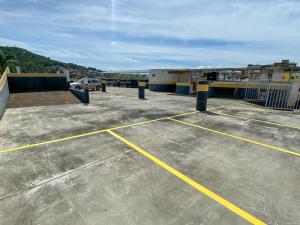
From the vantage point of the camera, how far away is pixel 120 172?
3223mm

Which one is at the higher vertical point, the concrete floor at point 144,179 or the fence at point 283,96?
the fence at point 283,96

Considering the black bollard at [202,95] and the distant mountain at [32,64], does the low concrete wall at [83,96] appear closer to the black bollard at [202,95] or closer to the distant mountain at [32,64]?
the black bollard at [202,95]

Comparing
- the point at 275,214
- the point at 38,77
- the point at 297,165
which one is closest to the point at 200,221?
the point at 275,214

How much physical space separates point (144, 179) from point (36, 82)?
17335 mm

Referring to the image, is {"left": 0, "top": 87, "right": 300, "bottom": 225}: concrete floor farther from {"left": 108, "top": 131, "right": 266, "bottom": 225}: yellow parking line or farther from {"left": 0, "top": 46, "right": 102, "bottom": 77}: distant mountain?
{"left": 0, "top": 46, "right": 102, "bottom": 77}: distant mountain

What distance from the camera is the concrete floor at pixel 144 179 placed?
7.32 feet

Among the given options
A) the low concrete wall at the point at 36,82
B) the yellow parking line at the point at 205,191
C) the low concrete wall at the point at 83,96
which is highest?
the low concrete wall at the point at 36,82

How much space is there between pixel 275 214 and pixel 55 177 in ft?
12.0

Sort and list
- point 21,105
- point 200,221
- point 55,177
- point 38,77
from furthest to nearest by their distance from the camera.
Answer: point 38,77
point 21,105
point 55,177
point 200,221

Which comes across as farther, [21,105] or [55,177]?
[21,105]

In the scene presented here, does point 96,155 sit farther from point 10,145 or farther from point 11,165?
point 10,145

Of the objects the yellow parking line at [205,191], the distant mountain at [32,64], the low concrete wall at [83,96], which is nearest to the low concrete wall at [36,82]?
the low concrete wall at [83,96]

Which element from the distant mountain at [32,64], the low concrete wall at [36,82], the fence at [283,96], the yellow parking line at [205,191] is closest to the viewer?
the yellow parking line at [205,191]

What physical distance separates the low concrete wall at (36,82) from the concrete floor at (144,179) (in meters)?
12.3
